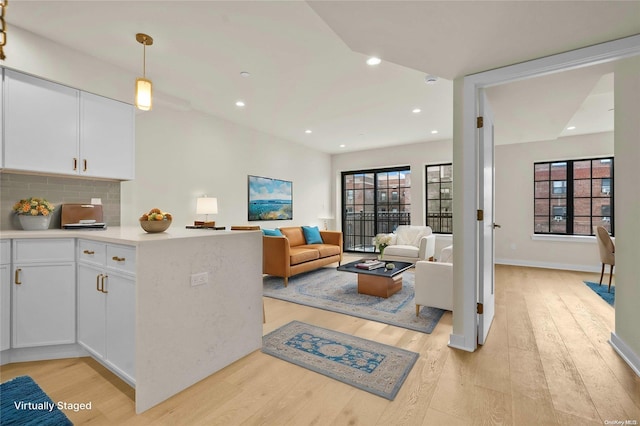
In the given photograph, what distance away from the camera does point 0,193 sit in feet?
8.65

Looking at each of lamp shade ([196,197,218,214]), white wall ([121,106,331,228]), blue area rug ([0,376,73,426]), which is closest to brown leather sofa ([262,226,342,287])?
white wall ([121,106,331,228])

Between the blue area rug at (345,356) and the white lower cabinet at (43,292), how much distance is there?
1.59 metres

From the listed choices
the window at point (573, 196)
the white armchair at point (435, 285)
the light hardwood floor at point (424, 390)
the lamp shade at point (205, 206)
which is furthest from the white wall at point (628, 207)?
the lamp shade at point (205, 206)

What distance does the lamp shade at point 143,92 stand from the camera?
237 cm

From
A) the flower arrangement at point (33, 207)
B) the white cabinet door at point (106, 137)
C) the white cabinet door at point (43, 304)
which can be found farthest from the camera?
the white cabinet door at point (106, 137)

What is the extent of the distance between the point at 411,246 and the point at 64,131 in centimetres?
547

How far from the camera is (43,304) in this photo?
2.32 m

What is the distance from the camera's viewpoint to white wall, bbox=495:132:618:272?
5605 millimetres

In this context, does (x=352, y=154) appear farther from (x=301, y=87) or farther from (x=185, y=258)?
(x=185, y=258)

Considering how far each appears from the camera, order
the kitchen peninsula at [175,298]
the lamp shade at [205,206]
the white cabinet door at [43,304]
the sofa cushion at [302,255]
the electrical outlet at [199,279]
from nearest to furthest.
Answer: the kitchen peninsula at [175,298] < the electrical outlet at [199,279] < the white cabinet door at [43,304] < the lamp shade at [205,206] < the sofa cushion at [302,255]

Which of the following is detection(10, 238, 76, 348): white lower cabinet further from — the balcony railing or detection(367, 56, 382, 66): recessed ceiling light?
the balcony railing

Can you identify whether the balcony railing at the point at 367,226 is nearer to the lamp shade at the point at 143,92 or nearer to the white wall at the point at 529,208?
the white wall at the point at 529,208

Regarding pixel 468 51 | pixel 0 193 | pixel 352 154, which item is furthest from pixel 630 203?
pixel 352 154

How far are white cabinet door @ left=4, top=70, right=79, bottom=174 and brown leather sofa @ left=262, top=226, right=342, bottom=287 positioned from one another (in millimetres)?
2665
